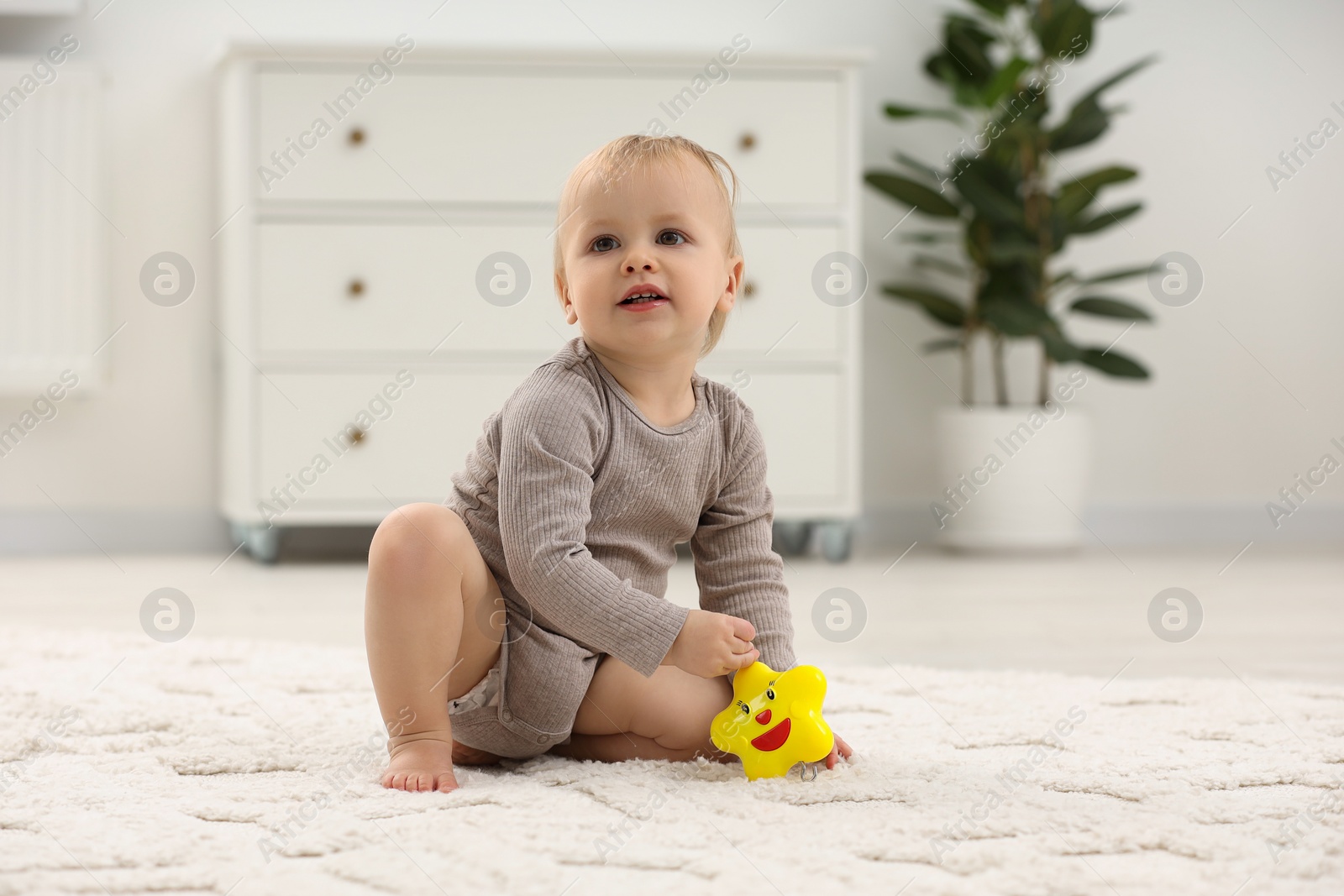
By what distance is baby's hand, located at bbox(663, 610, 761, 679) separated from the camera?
772 mm

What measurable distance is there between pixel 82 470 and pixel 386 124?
866 millimetres

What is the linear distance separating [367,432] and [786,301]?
27.8 inches

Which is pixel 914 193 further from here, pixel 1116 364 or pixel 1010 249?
pixel 1116 364

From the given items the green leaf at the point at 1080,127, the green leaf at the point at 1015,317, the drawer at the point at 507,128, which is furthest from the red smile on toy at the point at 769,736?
the green leaf at the point at 1080,127

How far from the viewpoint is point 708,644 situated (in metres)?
0.77

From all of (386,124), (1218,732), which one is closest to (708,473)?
(1218,732)

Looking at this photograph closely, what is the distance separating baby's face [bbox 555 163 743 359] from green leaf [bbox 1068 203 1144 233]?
1548mm

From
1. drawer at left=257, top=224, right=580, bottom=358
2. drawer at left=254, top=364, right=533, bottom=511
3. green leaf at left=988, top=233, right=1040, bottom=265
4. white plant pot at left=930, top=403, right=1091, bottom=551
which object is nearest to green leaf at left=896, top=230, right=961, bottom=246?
green leaf at left=988, top=233, right=1040, bottom=265

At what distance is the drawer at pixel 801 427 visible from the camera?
204 cm

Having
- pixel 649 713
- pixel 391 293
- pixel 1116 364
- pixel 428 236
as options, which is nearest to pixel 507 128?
pixel 428 236

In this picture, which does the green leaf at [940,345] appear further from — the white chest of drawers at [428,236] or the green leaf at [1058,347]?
the white chest of drawers at [428,236]

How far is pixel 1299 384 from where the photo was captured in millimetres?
2533

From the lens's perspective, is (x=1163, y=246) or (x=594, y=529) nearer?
(x=594, y=529)

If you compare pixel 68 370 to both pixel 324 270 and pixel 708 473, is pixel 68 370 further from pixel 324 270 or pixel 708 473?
pixel 708 473
